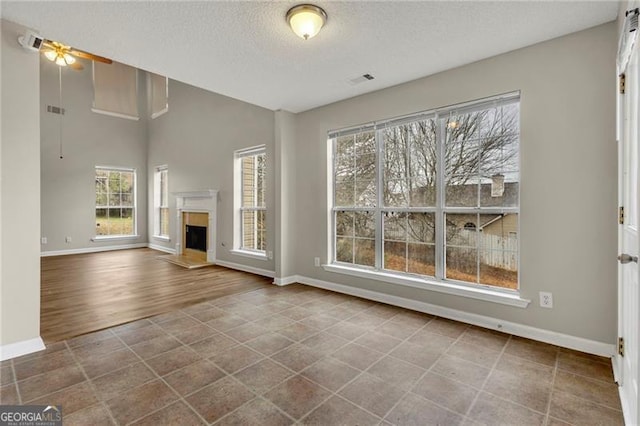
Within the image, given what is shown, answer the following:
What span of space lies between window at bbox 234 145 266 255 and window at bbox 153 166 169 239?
3.17 m

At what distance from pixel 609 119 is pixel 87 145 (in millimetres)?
9223

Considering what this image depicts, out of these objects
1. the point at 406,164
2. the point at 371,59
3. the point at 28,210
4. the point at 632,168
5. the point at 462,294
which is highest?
the point at 371,59

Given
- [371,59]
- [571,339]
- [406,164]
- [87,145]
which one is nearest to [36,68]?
[371,59]

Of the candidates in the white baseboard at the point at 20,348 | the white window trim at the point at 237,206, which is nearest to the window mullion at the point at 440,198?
the white window trim at the point at 237,206

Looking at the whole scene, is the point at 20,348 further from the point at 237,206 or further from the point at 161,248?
the point at 161,248

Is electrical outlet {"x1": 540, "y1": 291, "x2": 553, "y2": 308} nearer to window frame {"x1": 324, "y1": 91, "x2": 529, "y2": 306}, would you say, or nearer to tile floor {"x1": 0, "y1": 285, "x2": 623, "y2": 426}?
window frame {"x1": 324, "y1": 91, "x2": 529, "y2": 306}

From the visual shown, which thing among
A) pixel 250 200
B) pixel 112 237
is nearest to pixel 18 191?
pixel 250 200

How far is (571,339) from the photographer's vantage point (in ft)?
8.00

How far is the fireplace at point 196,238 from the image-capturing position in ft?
20.6

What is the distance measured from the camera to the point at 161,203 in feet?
26.2

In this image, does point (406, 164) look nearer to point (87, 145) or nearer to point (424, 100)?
point (424, 100)

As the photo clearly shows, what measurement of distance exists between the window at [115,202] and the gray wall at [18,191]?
5.99m

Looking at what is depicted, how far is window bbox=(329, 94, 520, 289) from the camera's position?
2861mm

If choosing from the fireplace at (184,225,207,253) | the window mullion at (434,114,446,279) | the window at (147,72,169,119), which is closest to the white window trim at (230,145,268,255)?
the fireplace at (184,225,207,253)
